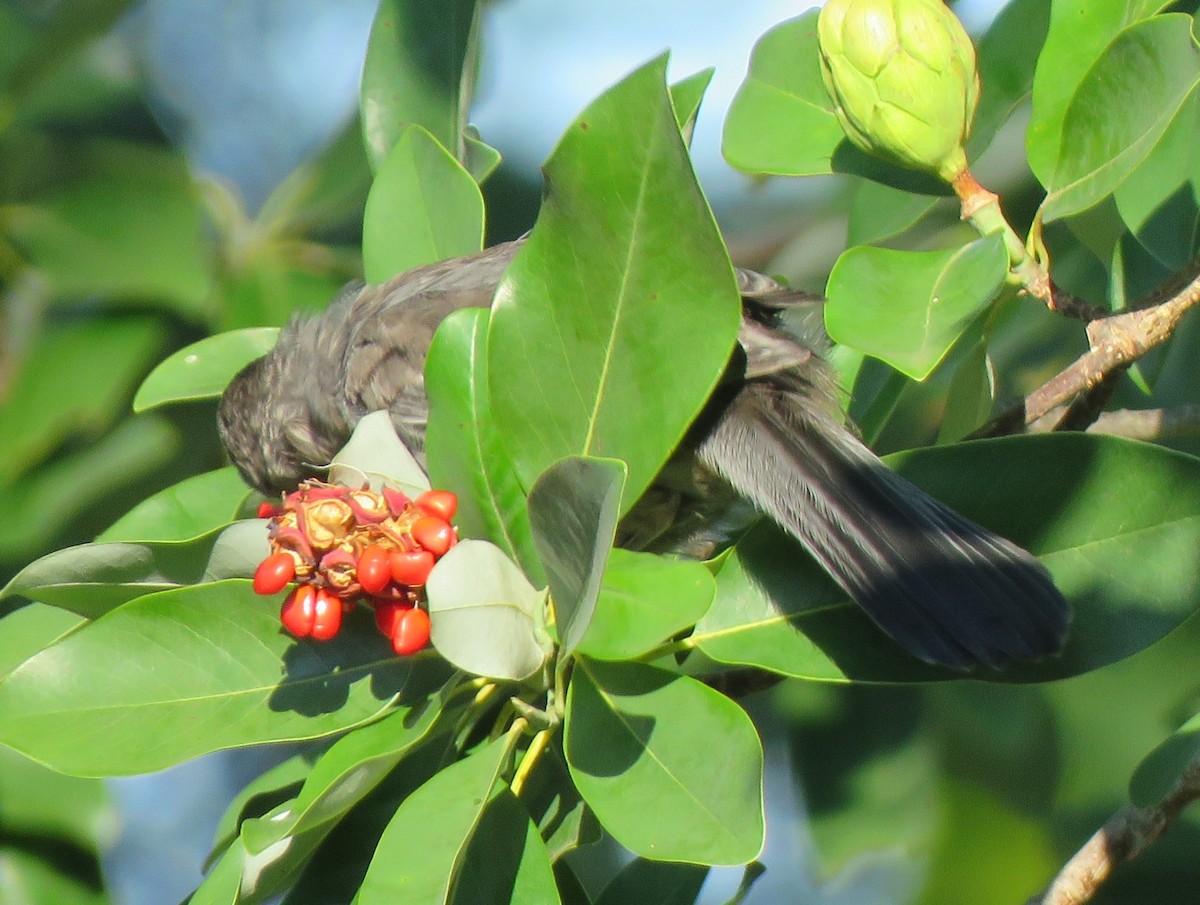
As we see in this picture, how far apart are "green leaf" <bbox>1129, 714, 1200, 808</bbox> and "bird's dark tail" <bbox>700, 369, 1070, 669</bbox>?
0.39 metres

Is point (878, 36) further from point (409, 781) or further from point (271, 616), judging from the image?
point (409, 781)

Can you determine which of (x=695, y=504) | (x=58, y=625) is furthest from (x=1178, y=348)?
(x=58, y=625)

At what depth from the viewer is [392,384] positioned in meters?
3.00

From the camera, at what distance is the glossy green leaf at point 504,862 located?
1.98 metres

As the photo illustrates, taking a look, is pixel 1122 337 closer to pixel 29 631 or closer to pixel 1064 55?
pixel 1064 55

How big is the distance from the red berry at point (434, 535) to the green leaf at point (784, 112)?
0.95 metres

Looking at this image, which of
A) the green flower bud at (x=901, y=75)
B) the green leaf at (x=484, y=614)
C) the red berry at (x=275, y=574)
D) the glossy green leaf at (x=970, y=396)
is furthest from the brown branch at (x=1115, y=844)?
the red berry at (x=275, y=574)

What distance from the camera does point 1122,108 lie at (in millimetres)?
2100

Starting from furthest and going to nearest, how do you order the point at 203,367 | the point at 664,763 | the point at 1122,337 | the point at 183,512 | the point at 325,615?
1. the point at 203,367
2. the point at 183,512
3. the point at 1122,337
4. the point at 325,615
5. the point at 664,763

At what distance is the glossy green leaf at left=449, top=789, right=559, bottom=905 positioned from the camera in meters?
1.98

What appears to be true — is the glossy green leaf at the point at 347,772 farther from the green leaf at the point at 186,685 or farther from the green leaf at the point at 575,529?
the green leaf at the point at 575,529

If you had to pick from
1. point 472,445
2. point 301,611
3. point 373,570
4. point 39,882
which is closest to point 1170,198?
point 472,445

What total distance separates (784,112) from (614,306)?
84 cm

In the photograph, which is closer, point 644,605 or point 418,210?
point 644,605
